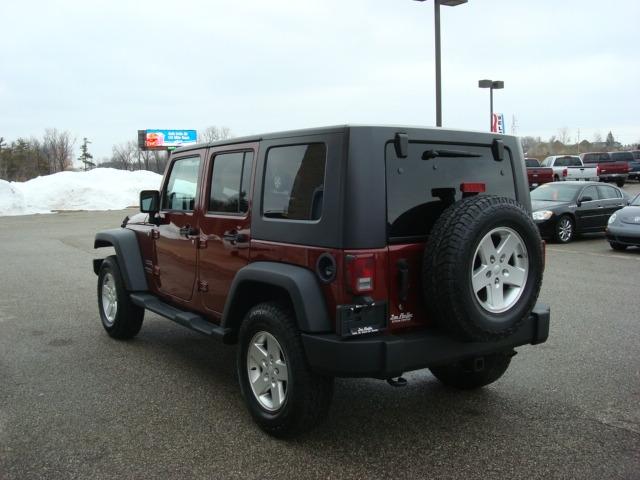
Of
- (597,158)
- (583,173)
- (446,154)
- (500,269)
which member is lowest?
(500,269)

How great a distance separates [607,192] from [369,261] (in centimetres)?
1391

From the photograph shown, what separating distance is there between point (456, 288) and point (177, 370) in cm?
288

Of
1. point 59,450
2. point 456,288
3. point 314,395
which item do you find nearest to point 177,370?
point 59,450

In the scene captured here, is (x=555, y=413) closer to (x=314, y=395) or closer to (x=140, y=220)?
(x=314, y=395)

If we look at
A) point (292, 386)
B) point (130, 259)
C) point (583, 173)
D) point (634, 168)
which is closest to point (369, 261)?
point (292, 386)

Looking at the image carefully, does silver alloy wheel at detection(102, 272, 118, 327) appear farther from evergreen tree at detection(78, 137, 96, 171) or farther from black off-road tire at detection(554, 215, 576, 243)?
evergreen tree at detection(78, 137, 96, 171)

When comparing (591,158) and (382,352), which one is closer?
(382,352)

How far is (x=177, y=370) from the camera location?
5.13 meters

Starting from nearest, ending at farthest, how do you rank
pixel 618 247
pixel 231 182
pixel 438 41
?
pixel 231 182 < pixel 618 247 < pixel 438 41

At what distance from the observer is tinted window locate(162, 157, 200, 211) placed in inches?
197

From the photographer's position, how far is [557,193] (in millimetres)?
14844

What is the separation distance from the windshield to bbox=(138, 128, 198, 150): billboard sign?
2045 inches

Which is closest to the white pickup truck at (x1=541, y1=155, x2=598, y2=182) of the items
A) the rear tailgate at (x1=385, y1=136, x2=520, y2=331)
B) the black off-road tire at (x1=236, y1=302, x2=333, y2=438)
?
the rear tailgate at (x1=385, y1=136, x2=520, y2=331)

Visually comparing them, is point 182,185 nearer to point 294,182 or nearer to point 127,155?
point 294,182
